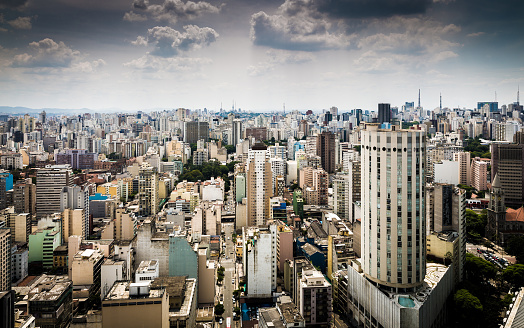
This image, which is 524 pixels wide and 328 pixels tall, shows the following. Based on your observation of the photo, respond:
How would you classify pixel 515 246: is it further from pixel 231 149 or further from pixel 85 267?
pixel 231 149

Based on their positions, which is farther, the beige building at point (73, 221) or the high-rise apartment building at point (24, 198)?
the high-rise apartment building at point (24, 198)

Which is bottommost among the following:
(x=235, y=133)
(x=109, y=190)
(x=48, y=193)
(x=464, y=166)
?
(x=109, y=190)

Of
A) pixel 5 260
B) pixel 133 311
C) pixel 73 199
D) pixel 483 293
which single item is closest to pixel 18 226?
pixel 73 199

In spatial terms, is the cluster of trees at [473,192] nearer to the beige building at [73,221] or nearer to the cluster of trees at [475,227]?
the cluster of trees at [475,227]

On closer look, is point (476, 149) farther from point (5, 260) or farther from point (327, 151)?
point (5, 260)

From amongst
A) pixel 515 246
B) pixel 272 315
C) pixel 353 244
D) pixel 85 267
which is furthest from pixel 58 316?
pixel 515 246

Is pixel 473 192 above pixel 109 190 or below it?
below

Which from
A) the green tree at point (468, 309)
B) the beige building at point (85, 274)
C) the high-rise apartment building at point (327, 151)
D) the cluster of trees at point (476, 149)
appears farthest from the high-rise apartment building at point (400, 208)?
the cluster of trees at point (476, 149)
